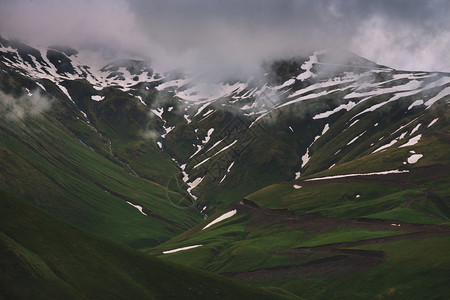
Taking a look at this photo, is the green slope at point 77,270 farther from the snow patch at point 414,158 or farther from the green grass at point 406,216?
the snow patch at point 414,158

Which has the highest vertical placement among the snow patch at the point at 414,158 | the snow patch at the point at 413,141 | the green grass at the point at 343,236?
the snow patch at the point at 413,141

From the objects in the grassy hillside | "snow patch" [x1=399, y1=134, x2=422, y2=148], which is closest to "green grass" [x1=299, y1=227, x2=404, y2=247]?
the grassy hillside

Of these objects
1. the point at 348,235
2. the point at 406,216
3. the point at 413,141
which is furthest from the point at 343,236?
the point at 413,141

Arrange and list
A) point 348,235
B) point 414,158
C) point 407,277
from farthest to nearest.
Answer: point 414,158 < point 348,235 < point 407,277

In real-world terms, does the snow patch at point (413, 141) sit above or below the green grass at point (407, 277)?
above

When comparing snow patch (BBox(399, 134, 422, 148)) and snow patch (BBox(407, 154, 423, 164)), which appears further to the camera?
snow patch (BBox(399, 134, 422, 148))

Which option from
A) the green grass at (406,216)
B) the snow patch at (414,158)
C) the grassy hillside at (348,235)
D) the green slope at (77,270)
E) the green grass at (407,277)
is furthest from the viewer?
the snow patch at (414,158)

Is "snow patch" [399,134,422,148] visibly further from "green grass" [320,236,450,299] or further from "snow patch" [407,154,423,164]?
"green grass" [320,236,450,299]

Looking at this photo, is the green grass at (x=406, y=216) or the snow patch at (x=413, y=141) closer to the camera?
the green grass at (x=406, y=216)

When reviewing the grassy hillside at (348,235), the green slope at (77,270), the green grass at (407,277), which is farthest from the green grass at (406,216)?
the green slope at (77,270)

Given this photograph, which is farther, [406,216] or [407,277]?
[406,216]

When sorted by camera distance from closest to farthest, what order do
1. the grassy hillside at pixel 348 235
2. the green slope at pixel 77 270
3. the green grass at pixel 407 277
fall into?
the green slope at pixel 77 270 < the green grass at pixel 407 277 < the grassy hillside at pixel 348 235

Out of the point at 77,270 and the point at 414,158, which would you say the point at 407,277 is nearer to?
the point at 77,270

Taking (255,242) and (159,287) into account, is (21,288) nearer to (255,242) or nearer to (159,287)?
(159,287)
